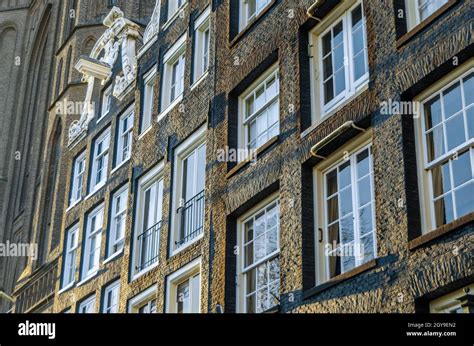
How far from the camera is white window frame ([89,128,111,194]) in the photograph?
28469 millimetres

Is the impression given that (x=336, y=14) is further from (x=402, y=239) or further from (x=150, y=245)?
(x=150, y=245)

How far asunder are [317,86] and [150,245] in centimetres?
755

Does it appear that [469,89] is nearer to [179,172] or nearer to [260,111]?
[260,111]

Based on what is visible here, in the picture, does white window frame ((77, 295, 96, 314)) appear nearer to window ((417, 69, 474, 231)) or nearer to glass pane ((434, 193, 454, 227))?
window ((417, 69, 474, 231))

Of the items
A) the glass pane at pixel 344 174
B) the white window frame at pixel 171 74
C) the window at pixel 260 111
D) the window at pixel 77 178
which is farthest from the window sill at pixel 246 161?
the window at pixel 77 178

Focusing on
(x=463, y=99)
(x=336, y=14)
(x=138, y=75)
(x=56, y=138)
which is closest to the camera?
(x=463, y=99)

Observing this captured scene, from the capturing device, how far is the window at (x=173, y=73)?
A: 24.5m

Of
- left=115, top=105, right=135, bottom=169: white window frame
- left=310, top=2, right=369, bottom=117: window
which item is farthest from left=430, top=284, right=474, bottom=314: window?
left=115, top=105, right=135, bottom=169: white window frame

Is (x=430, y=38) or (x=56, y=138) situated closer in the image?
(x=430, y=38)

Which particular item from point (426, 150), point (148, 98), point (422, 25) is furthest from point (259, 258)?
point (148, 98)

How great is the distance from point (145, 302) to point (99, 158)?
7.36 metres
